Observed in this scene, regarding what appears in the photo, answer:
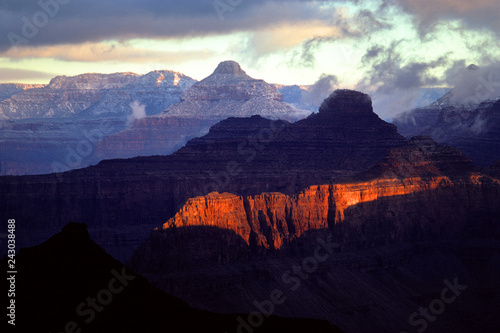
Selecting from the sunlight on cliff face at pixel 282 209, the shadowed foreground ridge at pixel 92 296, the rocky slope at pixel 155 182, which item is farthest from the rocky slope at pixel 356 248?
the shadowed foreground ridge at pixel 92 296

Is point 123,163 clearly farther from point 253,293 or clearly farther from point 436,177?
point 253,293

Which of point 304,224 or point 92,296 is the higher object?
point 304,224

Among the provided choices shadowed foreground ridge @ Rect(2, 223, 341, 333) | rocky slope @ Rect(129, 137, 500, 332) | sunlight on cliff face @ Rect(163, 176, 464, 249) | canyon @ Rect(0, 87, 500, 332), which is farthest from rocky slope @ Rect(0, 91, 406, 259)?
shadowed foreground ridge @ Rect(2, 223, 341, 333)

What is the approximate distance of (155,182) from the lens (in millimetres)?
185875

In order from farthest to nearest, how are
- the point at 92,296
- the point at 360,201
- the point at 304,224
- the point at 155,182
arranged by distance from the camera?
1. the point at 155,182
2. the point at 360,201
3. the point at 304,224
4. the point at 92,296

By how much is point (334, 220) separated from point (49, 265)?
7761 centimetres

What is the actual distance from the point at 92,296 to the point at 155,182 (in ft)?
384

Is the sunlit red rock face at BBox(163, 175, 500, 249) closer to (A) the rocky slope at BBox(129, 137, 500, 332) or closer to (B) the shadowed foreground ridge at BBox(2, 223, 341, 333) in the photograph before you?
(A) the rocky slope at BBox(129, 137, 500, 332)

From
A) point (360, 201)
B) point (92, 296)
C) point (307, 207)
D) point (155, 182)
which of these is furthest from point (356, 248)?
point (92, 296)

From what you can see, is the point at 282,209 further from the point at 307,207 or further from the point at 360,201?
the point at 360,201

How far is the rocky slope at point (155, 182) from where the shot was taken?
6821 inches

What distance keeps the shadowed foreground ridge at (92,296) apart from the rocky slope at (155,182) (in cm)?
9160

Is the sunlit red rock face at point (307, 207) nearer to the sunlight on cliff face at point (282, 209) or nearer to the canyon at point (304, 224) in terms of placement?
the sunlight on cliff face at point (282, 209)

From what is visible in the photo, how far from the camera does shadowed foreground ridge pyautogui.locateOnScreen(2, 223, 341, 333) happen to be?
6662 cm
